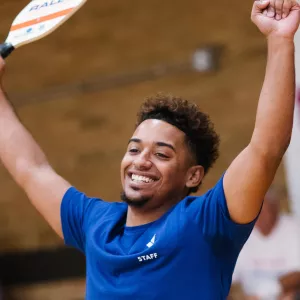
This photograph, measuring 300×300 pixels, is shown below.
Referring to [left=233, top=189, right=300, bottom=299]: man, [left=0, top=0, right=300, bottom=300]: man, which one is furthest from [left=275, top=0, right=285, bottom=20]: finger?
[left=233, top=189, right=300, bottom=299]: man

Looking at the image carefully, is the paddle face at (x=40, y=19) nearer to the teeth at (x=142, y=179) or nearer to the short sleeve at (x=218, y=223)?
the teeth at (x=142, y=179)

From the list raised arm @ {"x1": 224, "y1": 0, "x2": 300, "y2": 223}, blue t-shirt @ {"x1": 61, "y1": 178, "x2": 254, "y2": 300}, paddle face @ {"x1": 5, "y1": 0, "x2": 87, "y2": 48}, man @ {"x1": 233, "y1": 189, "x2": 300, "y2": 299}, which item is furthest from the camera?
man @ {"x1": 233, "y1": 189, "x2": 300, "y2": 299}

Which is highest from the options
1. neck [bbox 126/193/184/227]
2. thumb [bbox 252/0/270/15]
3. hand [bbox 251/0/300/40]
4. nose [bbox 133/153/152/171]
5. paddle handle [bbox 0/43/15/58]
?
paddle handle [bbox 0/43/15/58]

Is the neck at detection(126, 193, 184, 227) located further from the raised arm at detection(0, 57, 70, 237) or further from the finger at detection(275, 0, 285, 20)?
the finger at detection(275, 0, 285, 20)

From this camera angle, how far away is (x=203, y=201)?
153 centimetres

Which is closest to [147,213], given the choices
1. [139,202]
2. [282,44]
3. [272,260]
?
[139,202]

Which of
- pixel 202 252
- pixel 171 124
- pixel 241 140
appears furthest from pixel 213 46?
pixel 202 252

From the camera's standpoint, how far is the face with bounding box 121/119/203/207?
1646 mm

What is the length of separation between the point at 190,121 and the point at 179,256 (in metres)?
0.37

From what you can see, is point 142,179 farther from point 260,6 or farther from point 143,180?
point 260,6

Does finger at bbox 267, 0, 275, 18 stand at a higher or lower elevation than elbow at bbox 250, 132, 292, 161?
higher

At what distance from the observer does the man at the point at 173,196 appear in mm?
1398

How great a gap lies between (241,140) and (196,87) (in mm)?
415

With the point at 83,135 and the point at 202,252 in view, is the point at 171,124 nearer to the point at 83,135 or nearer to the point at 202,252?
the point at 202,252
